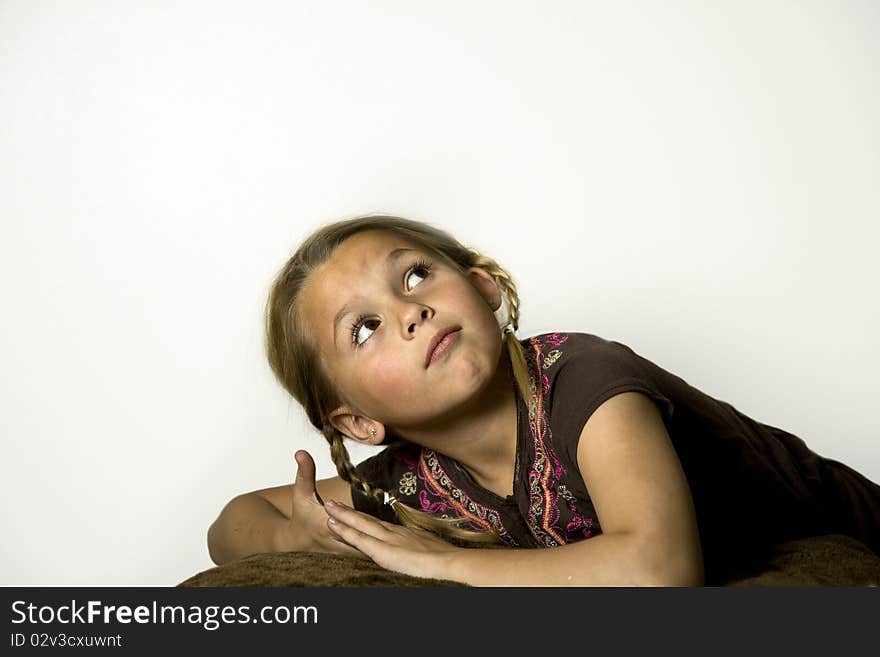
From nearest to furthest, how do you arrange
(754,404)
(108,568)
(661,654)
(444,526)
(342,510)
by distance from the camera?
(661,654), (342,510), (444,526), (754,404), (108,568)

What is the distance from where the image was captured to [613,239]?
2.58 metres

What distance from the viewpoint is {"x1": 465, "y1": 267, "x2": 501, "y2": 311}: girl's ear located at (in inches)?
71.7

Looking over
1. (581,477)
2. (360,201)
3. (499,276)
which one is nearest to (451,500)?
(581,477)

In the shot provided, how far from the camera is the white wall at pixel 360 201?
2.58 meters

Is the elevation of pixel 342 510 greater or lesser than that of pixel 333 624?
greater

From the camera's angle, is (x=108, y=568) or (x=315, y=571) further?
(x=108, y=568)

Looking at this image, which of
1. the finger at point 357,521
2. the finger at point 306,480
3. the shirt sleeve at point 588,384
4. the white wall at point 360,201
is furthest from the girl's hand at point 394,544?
the white wall at point 360,201

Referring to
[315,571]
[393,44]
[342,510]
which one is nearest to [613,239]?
[393,44]

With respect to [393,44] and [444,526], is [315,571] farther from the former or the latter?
[393,44]

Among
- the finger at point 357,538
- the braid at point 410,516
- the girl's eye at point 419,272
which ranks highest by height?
the girl's eye at point 419,272

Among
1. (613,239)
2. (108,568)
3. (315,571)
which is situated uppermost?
(613,239)

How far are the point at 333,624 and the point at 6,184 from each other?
1.97 meters

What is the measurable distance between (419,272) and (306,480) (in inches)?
15.7

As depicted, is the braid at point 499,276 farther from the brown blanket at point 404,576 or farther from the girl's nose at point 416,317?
the brown blanket at point 404,576
